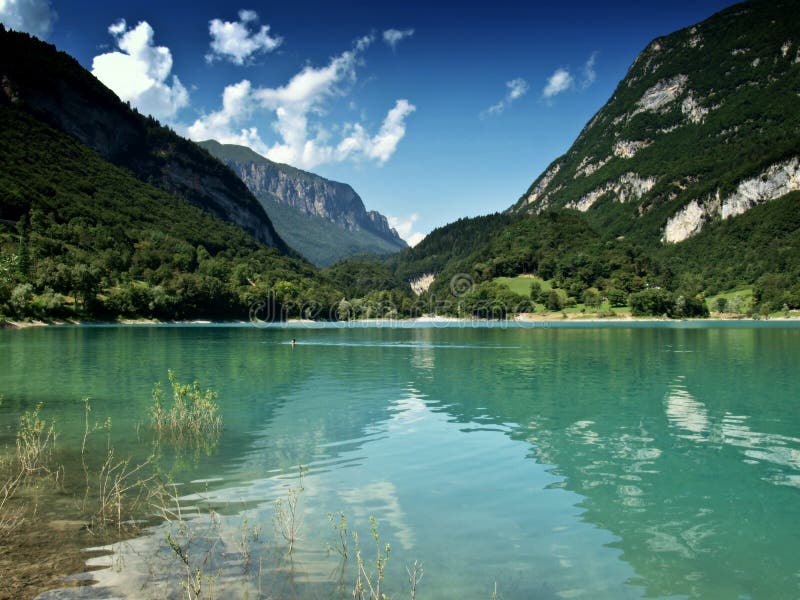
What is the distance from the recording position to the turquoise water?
10375 mm

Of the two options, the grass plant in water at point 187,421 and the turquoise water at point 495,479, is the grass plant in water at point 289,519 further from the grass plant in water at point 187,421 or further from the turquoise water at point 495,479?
the grass plant in water at point 187,421

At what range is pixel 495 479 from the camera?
1712 cm

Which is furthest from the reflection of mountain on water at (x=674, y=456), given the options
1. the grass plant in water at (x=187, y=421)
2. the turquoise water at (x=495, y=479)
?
the grass plant in water at (x=187, y=421)

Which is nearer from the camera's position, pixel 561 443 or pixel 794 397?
pixel 561 443

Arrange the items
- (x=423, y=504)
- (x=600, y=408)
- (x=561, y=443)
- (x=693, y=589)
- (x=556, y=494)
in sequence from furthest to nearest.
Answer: (x=600, y=408) → (x=561, y=443) → (x=556, y=494) → (x=423, y=504) → (x=693, y=589)

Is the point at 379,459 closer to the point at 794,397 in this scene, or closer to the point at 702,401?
the point at 702,401

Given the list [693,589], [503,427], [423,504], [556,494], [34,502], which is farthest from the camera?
[503,427]

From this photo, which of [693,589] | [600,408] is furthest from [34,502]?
[600,408]

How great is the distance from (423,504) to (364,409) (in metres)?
15.8

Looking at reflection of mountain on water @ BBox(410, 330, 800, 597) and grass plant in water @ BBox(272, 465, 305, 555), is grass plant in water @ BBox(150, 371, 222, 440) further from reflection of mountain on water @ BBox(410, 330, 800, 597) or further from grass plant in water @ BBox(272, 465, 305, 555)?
reflection of mountain on water @ BBox(410, 330, 800, 597)

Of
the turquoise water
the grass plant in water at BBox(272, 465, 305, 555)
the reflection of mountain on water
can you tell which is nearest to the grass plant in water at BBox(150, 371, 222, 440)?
the turquoise water

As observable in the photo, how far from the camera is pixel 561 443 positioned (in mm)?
22000

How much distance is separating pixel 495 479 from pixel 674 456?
763 centimetres

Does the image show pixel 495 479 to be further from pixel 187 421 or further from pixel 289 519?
pixel 187 421
